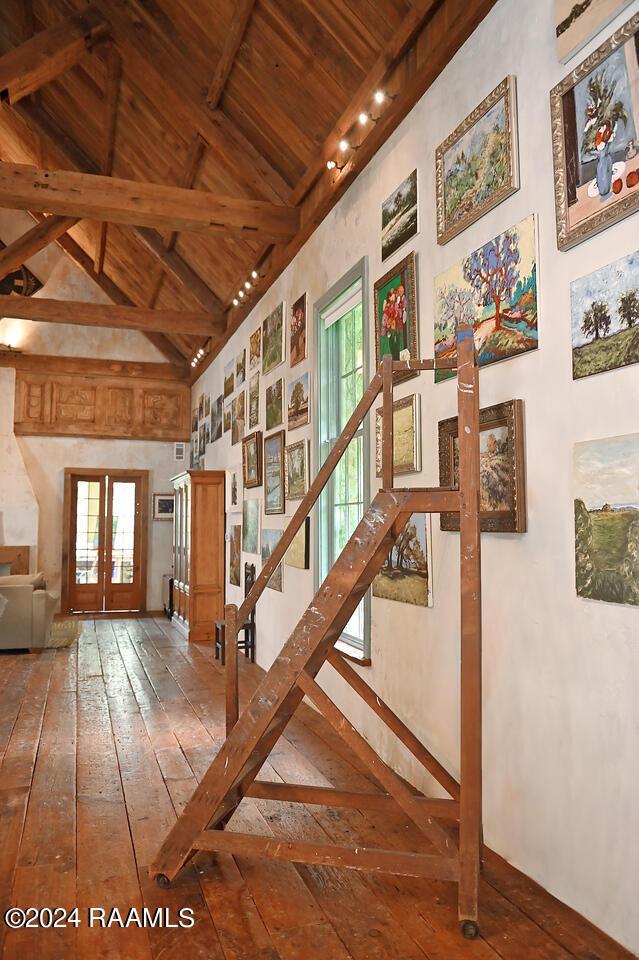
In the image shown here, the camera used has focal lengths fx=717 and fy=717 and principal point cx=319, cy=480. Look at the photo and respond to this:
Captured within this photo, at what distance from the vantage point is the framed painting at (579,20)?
2447 millimetres

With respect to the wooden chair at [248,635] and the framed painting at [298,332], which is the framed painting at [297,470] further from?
the wooden chair at [248,635]

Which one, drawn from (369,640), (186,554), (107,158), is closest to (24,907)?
(369,640)

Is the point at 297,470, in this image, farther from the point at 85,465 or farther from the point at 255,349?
the point at 85,465

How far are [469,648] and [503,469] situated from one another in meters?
0.90

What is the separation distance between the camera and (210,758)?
14.1 ft

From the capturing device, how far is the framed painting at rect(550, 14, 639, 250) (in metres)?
2.36

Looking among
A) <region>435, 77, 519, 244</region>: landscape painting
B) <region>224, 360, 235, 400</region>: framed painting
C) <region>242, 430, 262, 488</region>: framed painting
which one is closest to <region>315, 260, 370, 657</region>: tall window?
<region>435, 77, 519, 244</region>: landscape painting

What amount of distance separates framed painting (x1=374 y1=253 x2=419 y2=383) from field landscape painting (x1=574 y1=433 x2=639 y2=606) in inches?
60.7

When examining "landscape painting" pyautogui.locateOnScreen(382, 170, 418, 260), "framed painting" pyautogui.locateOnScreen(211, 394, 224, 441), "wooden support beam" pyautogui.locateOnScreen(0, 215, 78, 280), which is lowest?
"framed painting" pyautogui.locateOnScreen(211, 394, 224, 441)

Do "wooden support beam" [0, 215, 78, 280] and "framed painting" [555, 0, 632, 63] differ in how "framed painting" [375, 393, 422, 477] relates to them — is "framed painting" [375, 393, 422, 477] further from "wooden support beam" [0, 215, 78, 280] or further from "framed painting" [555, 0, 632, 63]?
"wooden support beam" [0, 215, 78, 280]

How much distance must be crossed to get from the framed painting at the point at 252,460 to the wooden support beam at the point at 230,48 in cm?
308

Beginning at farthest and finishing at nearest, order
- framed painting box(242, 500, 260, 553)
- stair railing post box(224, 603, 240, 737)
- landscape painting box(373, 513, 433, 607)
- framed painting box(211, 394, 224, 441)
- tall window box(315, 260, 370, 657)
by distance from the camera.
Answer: framed painting box(211, 394, 224, 441)
framed painting box(242, 500, 260, 553)
tall window box(315, 260, 370, 657)
landscape painting box(373, 513, 433, 607)
stair railing post box(224, 603, 240, 737)

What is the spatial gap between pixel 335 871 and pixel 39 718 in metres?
3.21

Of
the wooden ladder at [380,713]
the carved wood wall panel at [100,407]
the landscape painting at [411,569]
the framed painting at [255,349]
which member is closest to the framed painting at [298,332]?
the framed painting at [255,349]
